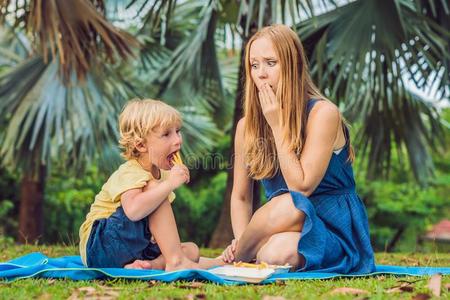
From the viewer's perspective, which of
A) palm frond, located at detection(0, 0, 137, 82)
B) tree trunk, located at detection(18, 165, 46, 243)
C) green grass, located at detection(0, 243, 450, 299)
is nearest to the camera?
green grass, located at detection(0, 243, 450, 299)

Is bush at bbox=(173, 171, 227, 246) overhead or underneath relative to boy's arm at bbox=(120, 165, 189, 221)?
underneath

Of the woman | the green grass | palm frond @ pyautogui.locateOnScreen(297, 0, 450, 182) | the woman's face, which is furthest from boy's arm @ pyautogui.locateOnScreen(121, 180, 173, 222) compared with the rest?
palm frond @ pyautogui.locateOnScreen(297, 0, 450, 182)

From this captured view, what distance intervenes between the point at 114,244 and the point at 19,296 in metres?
0.81

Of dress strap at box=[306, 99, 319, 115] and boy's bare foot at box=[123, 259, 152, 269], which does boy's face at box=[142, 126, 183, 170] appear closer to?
boy's bare foot at box=[123, 259, 152, 269]

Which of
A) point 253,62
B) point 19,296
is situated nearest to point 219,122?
point 253,62

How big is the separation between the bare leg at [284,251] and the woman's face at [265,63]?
0.69 m

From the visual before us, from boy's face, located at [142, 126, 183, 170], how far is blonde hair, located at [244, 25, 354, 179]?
395mm

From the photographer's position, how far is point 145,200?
10.6ft

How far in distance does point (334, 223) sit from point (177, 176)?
742mm

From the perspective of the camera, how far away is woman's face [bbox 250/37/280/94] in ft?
11.6

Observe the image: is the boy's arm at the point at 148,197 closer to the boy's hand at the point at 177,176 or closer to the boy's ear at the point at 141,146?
the boy's hand at the point at 177,176

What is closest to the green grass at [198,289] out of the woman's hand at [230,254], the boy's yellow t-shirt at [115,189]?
the boy's yellow t-shirt at [115,189]

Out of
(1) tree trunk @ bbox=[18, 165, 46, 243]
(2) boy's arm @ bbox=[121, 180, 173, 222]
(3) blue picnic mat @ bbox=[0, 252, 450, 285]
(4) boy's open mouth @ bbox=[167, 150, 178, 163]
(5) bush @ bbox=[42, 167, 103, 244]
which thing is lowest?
(5) bush @ bbox=[42, 167, 103, 244]

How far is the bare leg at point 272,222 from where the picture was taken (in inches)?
132
